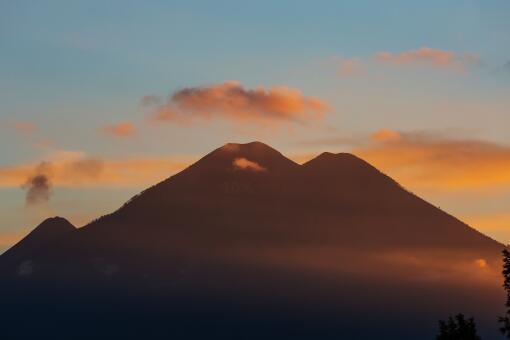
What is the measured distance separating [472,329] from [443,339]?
170 cm

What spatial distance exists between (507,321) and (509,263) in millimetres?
4117

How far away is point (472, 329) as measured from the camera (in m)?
61.6

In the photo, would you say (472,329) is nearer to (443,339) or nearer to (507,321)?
(443,339)

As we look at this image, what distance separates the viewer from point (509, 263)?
57094 millimetres

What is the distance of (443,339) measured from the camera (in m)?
61.6

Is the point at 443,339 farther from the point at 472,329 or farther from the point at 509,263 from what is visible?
the point at 509,263

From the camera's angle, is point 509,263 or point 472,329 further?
point 472,329

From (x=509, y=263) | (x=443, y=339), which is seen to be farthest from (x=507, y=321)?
(x=443, y=339)

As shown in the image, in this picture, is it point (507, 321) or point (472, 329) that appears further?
point (472, 329)

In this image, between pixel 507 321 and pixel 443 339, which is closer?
pixel 507 321

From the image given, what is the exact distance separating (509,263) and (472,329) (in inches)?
241

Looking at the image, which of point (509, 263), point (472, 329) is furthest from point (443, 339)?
point (509, 263)

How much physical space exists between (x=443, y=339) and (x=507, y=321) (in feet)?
26.7

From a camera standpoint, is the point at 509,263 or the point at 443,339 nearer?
the point at 509,263
